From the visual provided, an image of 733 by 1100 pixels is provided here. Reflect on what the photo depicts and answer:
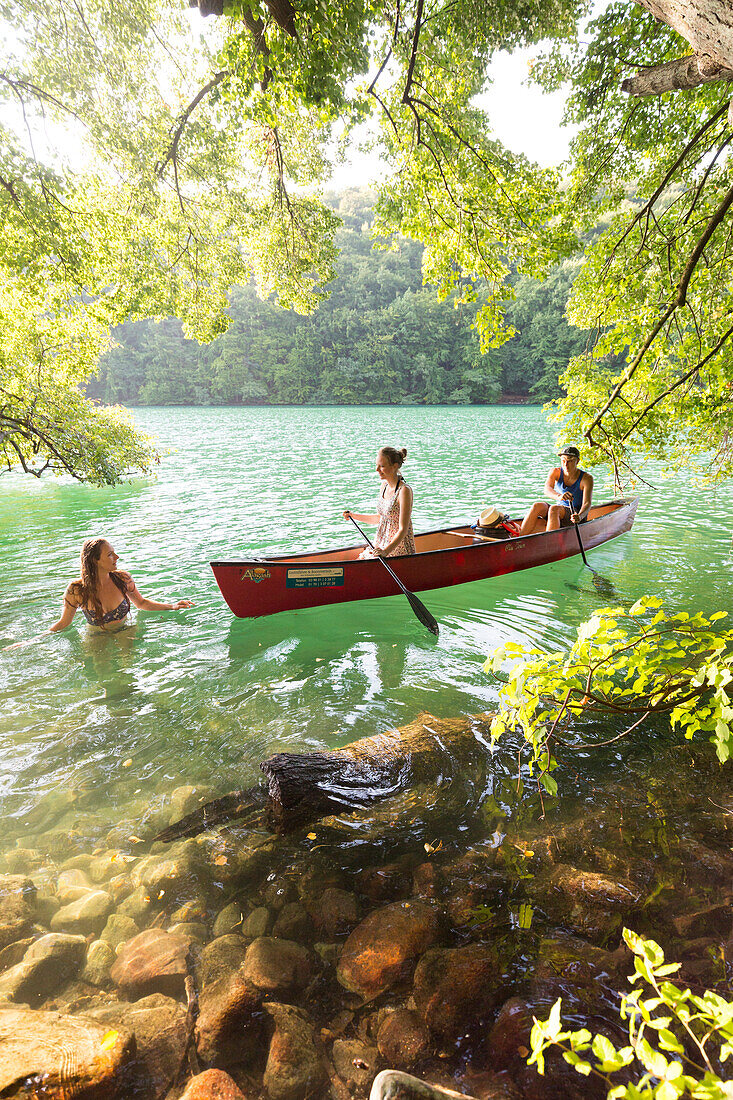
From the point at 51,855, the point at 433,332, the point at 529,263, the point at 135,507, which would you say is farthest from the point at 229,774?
the point at 433,332

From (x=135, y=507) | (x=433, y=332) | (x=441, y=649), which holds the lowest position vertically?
(x=441, y=649)

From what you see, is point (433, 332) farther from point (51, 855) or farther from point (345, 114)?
point (51, 855)

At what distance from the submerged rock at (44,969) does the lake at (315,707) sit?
5.5 inches

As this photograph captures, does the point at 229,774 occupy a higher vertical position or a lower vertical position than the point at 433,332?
lower

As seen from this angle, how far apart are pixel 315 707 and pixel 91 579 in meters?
2.78

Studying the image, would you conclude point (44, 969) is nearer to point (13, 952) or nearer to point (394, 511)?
point (13, 952)

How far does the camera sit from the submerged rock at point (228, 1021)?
1.88 metres

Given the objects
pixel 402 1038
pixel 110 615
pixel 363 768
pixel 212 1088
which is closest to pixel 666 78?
pixel 363 768

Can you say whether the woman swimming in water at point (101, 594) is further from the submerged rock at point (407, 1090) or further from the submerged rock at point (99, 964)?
the submerged rock at point (407, 1090)

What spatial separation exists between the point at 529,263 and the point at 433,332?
63210 millimetres

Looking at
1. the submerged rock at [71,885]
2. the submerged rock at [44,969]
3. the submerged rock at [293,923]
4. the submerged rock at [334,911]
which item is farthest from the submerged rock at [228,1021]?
the submerged rock at [71,885]

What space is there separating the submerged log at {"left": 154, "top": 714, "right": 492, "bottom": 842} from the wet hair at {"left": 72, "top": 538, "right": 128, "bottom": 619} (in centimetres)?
304

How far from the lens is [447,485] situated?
15.8 metres

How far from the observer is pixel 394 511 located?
6.05m
